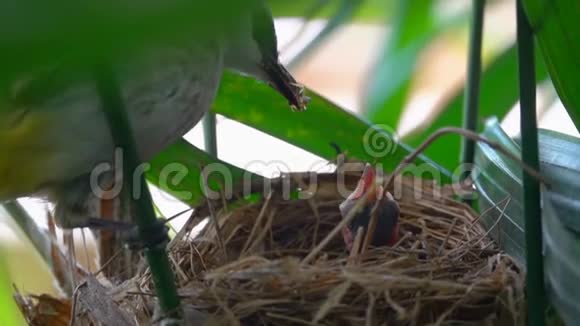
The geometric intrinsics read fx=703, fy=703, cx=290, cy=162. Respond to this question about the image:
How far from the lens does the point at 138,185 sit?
42 cm

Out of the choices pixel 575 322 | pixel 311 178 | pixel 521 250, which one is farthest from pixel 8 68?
pixel 311 178

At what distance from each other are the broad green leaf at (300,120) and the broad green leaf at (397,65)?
11.9 inches

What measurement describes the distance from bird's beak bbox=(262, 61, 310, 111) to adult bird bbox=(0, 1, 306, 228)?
0.09 m

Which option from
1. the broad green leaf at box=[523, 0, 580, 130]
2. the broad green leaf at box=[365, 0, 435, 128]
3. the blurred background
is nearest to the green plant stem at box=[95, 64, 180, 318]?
the blurred background

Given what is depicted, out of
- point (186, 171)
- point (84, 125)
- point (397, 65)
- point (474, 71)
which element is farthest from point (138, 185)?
point (397, 65)

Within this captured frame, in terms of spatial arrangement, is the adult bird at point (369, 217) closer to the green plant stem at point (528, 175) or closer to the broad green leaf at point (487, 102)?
the broad green leaf at point (487, 102)

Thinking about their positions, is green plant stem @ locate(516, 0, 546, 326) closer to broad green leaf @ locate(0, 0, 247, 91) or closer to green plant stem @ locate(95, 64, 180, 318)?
green plant stem @ locate(95, 64, 180, 318)

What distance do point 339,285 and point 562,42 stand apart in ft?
0.88

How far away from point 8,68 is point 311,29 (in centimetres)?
120

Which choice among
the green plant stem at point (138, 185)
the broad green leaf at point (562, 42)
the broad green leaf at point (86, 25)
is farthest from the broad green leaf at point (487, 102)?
the broad green leaf at point (86, 25)

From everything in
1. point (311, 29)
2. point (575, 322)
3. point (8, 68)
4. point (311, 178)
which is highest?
point (311, 29)

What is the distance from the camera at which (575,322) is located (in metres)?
0.51

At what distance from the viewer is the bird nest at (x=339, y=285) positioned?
604 mm

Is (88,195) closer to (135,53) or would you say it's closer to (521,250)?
(521,250)
